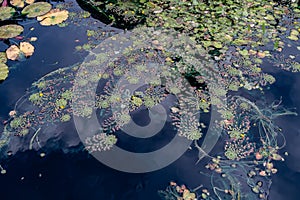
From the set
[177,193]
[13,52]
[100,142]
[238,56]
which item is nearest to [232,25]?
[238,56]

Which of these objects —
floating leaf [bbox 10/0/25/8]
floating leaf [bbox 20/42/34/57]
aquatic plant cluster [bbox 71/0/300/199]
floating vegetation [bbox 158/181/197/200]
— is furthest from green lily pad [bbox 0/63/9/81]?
floating vegetation [bbox 158/181/197/200]

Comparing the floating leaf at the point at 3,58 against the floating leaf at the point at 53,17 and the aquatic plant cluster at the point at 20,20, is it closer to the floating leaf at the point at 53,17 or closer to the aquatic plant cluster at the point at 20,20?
the aquatic plant cluster at the point at 20,20

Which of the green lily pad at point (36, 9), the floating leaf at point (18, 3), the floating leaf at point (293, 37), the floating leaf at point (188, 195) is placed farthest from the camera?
the floating leaf at point (18, 3)

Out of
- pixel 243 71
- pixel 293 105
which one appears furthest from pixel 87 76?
pixel 293 105

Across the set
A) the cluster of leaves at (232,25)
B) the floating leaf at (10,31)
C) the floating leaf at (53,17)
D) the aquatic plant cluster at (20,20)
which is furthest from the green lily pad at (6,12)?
the cluster of leaves at (232,25)

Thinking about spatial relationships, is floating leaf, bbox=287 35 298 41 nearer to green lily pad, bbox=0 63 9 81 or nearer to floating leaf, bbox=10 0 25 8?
green lily pad, bbox=0 63 9 81

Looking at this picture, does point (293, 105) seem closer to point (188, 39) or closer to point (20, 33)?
point (188, 39)

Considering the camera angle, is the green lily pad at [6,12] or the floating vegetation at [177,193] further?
the green lily pad at [6,12]
